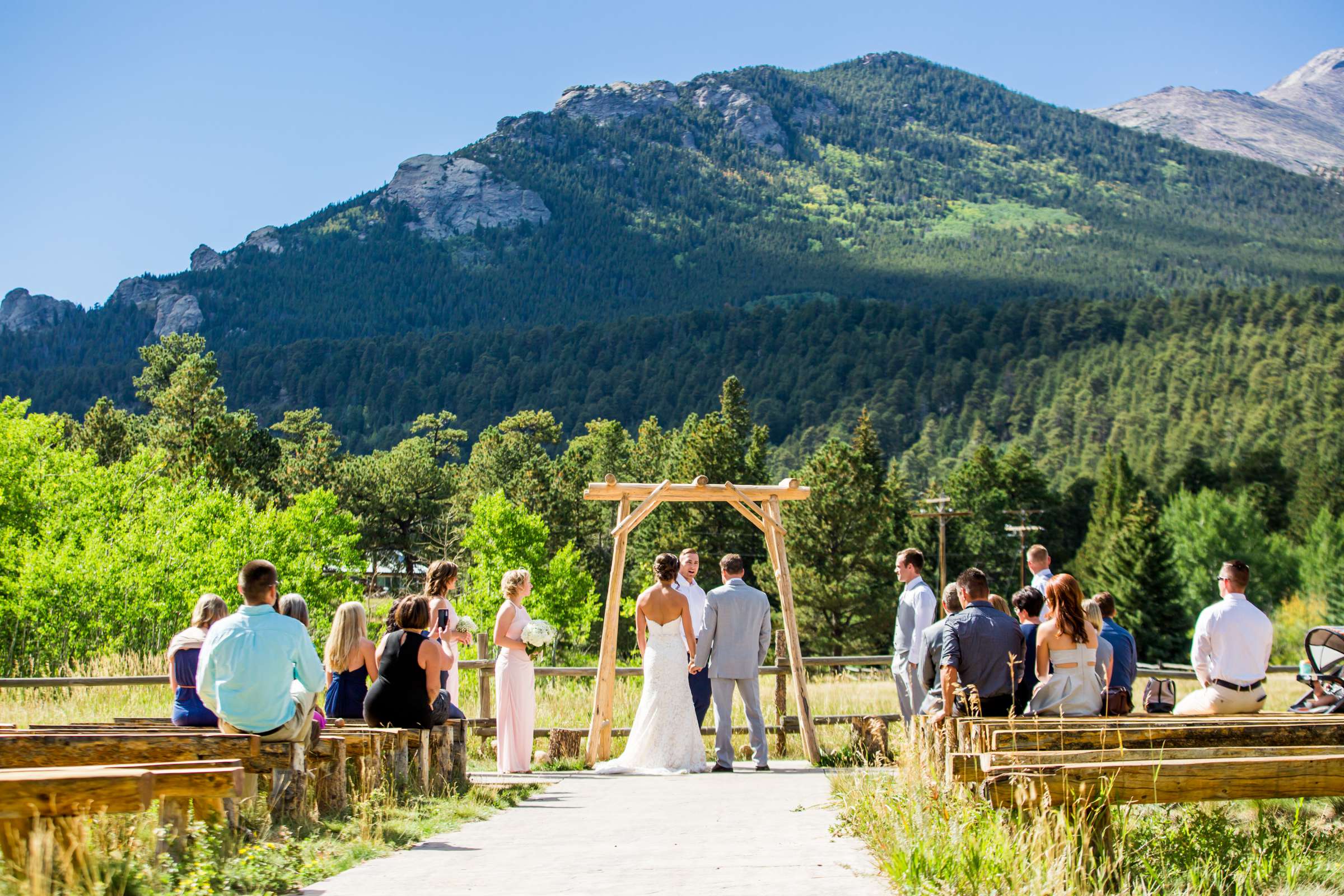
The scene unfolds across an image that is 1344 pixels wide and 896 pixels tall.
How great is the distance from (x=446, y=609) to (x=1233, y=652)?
604 centimetres

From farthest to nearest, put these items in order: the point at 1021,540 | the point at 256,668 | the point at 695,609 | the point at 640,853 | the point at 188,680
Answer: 1. the point at 1021,540
2. the point at 695,609
3. the point at 188,680
4. the point at 256,668
5. the point at 640,853

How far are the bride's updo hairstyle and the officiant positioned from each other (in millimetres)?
481

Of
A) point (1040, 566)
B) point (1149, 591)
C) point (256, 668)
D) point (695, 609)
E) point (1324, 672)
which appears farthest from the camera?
point (1149, 591)

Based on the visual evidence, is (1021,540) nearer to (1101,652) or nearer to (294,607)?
(1101,652)

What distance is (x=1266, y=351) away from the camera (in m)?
120

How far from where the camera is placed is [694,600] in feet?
41.0

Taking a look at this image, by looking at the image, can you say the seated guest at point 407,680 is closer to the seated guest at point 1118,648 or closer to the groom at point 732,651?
the groom at point 732,651

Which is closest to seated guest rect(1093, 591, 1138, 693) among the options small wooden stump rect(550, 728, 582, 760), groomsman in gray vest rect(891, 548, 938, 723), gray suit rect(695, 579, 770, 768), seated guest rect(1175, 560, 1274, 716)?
seated guest rect(1175, 560, 1274, 716)

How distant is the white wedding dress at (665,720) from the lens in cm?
1173

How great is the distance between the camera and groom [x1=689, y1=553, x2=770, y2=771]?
1183cm

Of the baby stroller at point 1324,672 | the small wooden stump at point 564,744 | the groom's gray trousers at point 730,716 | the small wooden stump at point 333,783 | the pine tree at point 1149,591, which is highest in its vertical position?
the baby stroller at point 1324,672

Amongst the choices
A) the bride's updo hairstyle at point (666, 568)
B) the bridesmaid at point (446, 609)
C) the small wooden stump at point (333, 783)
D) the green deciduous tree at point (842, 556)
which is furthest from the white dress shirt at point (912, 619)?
the green deciduous tree at point (842, 556)

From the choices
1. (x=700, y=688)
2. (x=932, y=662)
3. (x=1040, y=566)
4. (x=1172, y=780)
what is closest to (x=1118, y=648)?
(x=1040, y=566)

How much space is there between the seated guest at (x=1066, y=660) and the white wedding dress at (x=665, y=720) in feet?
13.5
